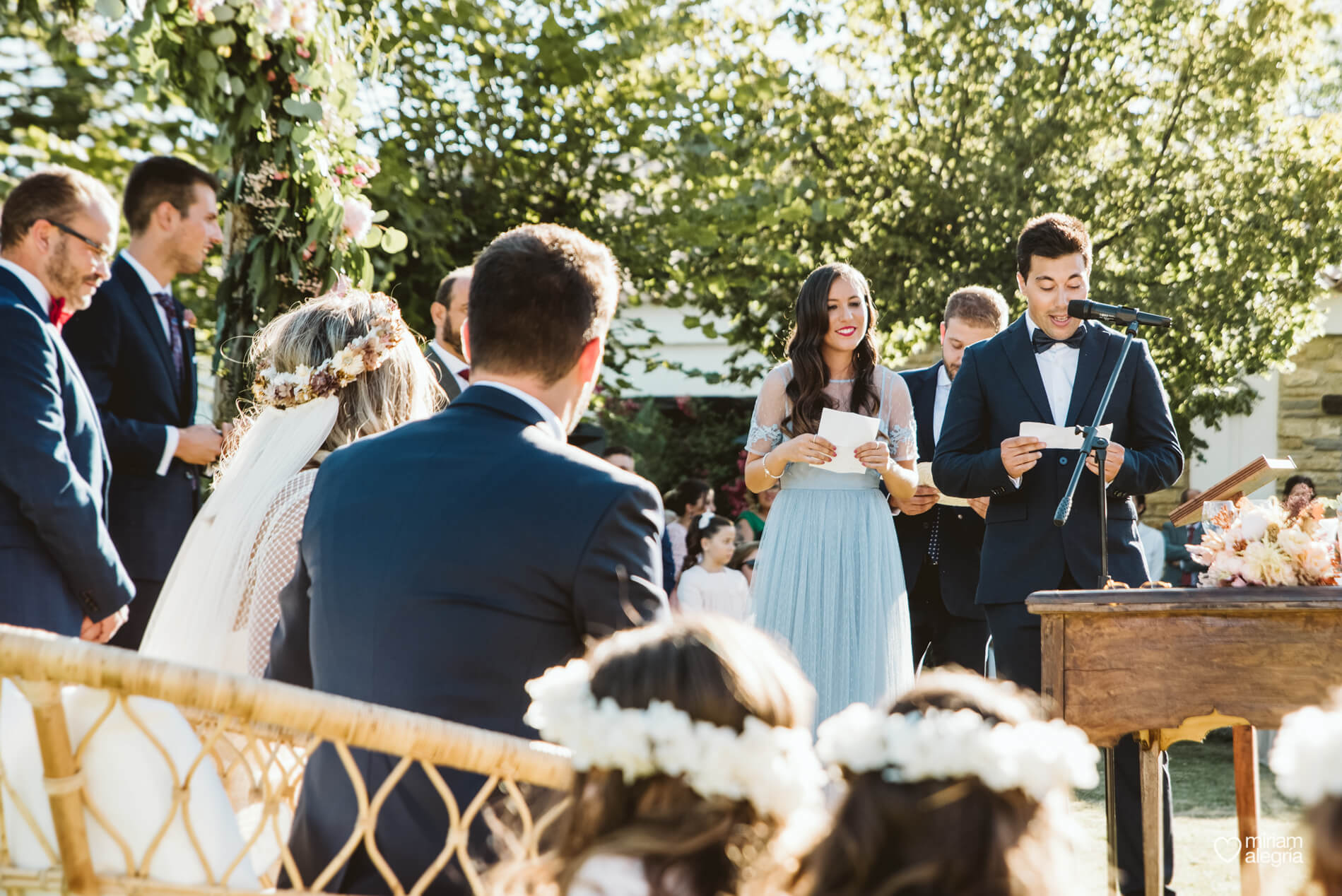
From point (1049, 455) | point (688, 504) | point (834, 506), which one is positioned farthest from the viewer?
point (688, 504)

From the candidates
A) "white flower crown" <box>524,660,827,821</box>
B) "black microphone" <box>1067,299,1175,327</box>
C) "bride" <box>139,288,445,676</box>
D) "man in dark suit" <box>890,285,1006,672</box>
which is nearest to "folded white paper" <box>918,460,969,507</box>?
"man in dark suit" <box>890,285,1006,672</box>

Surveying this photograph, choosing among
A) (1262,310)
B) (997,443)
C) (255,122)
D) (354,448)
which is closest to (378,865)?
(354,448)

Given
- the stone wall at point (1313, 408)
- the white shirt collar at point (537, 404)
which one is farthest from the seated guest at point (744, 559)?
the white shirt collar at point (537, 404)

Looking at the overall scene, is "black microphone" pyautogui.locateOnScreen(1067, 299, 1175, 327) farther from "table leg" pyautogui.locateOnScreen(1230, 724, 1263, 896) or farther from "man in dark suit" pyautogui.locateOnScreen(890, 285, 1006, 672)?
"table leg" pyautogui.locateOnScreen(1230, 724, 1263, 896)

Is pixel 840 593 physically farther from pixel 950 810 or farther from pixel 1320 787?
pixel 1320 787

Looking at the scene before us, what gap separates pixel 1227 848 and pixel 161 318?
441 cm

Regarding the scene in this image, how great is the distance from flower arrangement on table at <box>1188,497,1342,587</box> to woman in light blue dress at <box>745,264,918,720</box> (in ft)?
4.23

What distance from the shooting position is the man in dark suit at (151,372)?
4.25 metres

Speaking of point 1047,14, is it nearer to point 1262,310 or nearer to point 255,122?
point 1262,310

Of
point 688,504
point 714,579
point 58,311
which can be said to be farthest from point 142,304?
point 688,504

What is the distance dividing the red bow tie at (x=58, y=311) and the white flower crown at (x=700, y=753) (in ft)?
9.78

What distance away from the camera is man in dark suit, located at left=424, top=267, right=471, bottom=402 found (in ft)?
15.2

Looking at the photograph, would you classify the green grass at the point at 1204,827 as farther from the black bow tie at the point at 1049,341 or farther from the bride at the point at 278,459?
the bride at the point at 278,459

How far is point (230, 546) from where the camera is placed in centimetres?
313
